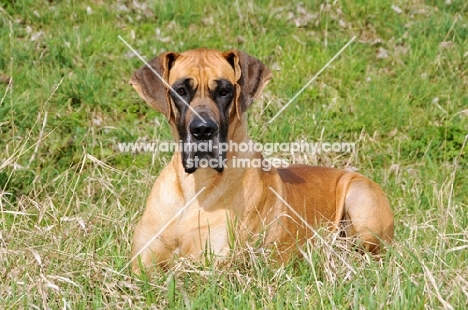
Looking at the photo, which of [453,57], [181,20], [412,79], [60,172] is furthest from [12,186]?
[453,57]

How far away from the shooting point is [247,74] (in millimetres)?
5109

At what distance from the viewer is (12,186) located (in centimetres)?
626

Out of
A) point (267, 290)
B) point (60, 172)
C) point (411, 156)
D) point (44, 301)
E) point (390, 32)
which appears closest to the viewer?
point (44, 301)

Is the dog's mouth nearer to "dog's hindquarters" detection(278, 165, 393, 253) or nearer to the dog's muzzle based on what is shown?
the dog's muzzle

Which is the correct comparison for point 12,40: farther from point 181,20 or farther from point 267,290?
point 267,290

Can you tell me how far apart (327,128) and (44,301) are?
395 centimetres

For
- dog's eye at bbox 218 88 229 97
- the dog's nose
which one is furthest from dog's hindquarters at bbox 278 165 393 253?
the dog's nose

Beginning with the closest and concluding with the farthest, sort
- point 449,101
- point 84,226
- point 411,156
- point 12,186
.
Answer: point 84,226, point 12,186, point 411,156, point 449,101

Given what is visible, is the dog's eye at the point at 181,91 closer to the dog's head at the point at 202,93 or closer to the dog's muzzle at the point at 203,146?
the dog's head at the point at 202,93

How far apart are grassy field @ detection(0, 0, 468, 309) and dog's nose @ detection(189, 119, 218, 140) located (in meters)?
0.69

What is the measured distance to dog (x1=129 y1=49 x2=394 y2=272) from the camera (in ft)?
16.0

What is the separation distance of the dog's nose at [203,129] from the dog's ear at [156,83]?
0.33 m

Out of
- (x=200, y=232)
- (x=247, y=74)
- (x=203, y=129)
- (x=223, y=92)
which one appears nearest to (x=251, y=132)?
(x=247, y=74)

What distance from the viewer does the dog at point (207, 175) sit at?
4887 mm
